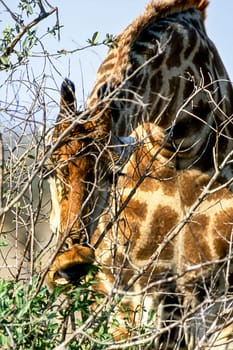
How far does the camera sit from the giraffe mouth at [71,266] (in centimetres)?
374

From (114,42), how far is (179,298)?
150cm

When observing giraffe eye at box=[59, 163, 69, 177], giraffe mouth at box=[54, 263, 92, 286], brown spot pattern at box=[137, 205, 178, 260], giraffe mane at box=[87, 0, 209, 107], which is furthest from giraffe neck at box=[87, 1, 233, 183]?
giraffe mouth at box=[54, 263, 92, 286]

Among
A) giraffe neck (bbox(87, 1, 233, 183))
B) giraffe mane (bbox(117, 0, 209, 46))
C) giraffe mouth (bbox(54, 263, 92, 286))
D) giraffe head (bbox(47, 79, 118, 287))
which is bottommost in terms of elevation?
giraffe mouth (bbox(54, 263, 92, 286))

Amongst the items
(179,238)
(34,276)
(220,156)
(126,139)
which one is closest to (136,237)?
(179,238)

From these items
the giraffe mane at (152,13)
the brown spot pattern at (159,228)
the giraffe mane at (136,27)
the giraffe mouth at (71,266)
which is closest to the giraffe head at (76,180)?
the giraffe mouth at (71,266)

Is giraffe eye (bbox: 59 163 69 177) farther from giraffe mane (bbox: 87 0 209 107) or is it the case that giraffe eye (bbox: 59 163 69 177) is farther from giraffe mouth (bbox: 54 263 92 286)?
giraffe mane (bbox: 87 0 209 107)

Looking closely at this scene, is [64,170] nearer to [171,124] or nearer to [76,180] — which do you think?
[76,180]

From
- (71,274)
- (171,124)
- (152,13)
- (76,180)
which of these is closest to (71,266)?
(71,274)

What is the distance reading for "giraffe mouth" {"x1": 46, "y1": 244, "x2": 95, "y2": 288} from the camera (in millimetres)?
3744

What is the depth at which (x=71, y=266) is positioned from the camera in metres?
3.81

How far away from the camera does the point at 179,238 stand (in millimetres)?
5113

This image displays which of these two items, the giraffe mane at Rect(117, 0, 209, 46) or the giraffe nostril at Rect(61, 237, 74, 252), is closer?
the giraffe nostril at Rect(61, 237, 74, 252)

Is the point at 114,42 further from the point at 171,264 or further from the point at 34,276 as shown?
the point at 171,264

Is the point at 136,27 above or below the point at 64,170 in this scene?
above
